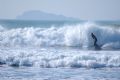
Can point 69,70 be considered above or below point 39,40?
below

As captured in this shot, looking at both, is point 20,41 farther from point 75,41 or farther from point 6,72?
point 6,72

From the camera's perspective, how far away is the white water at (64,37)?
81.5 feet

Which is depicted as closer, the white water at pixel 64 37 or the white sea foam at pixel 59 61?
the white sea foam at pixel 59 61

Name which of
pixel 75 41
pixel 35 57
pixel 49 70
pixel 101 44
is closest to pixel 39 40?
pixel 75 41

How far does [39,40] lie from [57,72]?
42.1ft

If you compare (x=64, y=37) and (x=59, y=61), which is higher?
(x=64, y=37)

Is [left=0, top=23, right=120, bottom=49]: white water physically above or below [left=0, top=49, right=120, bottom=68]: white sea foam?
above

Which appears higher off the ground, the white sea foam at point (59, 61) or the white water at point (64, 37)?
the white water at point (64, 37)

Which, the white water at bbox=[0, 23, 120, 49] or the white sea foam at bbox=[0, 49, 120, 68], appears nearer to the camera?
the white sea foam at bbox=[0, 49, 120, 68]

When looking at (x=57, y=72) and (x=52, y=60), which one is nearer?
(x=57, y=72)

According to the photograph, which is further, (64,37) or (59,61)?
(64,37)

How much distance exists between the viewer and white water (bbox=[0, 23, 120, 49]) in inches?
977

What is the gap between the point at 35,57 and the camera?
15.7 meters

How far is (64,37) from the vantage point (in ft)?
87.6
